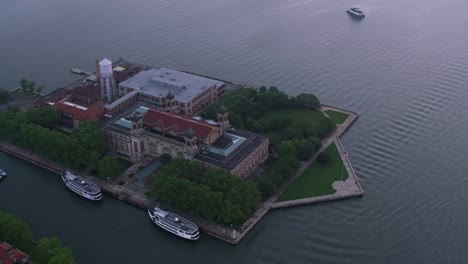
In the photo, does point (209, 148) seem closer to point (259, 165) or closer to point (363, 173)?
Answer: point (259, 165)

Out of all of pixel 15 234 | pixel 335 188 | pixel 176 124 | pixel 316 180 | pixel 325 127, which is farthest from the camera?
pixel 325 127

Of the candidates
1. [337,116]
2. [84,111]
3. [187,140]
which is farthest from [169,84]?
[337,116]

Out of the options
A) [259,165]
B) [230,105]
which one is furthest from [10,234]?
[230,105]

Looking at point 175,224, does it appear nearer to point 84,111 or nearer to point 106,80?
point 84,111

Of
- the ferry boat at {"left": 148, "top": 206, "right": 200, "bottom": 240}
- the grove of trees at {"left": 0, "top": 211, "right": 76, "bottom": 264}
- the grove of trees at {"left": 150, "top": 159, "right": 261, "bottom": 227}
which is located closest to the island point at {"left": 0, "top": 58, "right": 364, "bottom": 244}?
the grove of trees at {"left": 150, "top": 159, "right": 261, "bottom": 227}

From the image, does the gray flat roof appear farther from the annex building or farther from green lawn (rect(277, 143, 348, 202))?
green lawn (rect(277, 143, 348, 202))

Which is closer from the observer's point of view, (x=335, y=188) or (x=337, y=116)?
(x=335, y=188)
